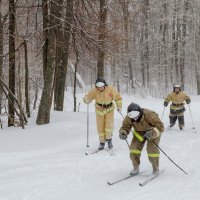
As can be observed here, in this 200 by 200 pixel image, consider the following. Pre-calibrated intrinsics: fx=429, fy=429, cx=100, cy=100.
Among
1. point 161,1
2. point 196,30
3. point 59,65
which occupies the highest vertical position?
point 161,1

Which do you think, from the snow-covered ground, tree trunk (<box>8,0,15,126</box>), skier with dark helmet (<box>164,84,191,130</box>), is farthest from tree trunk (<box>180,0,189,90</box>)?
tree trunk (<box>8,0,15,126</box>)

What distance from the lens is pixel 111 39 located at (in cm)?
1395

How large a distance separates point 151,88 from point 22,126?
26163 mm

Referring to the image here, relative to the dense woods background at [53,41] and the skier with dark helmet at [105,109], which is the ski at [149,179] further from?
the dense woods background at [53,41]

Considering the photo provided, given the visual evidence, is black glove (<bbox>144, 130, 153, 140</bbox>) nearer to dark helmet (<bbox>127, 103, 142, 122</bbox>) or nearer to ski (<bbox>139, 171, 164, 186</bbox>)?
dark helmet (<bbox>127, 103, 142, 122</bbox>)

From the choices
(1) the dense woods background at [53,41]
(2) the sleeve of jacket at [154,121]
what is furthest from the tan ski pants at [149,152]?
(1) the dense woods background at [53,41]

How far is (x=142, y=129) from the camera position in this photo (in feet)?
24.9

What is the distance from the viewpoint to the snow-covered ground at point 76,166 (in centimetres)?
663

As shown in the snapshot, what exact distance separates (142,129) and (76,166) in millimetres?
1771

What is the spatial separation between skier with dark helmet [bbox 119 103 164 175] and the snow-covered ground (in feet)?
1.26

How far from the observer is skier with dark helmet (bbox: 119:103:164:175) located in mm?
7301

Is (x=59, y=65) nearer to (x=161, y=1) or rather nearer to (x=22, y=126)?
(x=22, y=126)

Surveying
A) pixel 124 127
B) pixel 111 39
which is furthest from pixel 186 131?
pixel 124 127

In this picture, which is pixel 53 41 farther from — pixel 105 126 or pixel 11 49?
pixel 105 126
